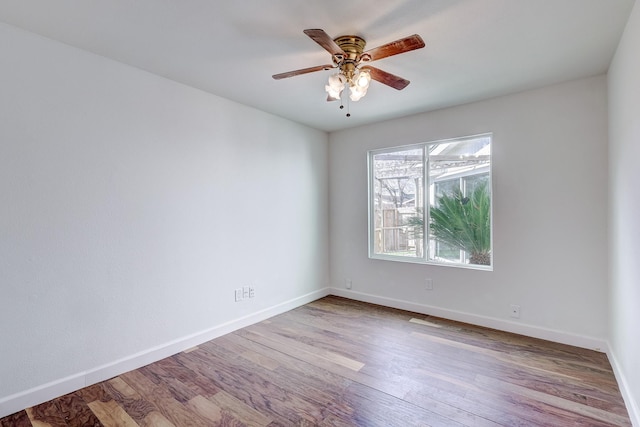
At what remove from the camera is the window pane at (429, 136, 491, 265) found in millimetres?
3242

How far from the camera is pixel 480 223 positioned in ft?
10.7

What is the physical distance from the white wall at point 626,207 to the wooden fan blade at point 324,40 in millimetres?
1589

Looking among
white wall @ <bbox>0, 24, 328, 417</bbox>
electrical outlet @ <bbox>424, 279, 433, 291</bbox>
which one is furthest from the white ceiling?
electrical outlet @ <bbox>424, 279, 433, 291</bbox>

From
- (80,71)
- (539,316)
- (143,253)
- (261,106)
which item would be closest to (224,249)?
(143,253)

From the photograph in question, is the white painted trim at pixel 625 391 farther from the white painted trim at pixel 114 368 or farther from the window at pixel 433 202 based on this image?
A: the white painted trim at pixel 114 368

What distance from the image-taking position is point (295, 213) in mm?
3920

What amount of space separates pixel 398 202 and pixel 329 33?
2.39 meters

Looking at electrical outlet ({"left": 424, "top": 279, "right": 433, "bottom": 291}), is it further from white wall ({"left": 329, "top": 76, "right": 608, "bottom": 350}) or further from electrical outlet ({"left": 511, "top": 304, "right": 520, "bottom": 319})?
electrical outlet ({"left": 511, "top": 304, "right": 520, "bottom": 319})

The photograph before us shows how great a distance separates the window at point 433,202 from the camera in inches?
129

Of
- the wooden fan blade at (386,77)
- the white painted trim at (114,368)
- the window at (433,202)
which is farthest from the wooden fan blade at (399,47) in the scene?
the white painted trim at (114,368)

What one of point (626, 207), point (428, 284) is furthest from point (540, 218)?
point (428, 284)

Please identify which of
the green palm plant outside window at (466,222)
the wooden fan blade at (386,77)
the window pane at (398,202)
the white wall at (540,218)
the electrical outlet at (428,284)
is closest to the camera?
the wooden fan blade at (386,77)

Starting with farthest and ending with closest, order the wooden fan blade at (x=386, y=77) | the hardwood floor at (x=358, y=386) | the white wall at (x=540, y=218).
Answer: the white wall at (x=540, y=218), the wooden fan blade at (x=386, y=77), the hardwood floor at (x=358, y=386)

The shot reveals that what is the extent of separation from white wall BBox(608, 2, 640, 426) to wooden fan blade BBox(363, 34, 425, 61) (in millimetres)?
1175
